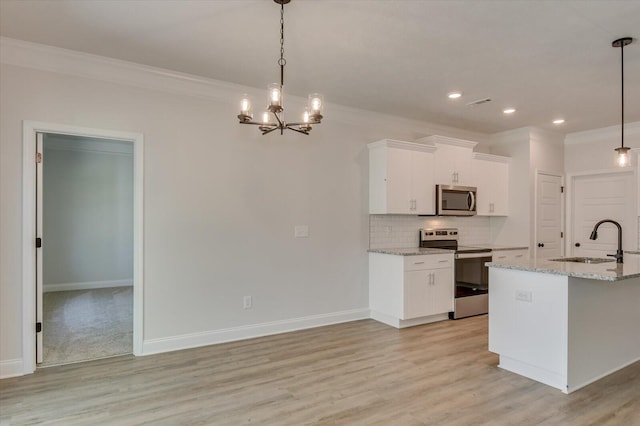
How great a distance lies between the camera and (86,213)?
6.82m

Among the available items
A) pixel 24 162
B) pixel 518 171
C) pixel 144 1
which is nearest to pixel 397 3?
pixel 144 1

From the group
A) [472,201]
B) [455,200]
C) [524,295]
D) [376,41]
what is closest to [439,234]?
[455,200]

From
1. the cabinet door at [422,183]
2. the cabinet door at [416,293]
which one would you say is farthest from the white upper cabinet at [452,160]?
the cabinet door at [416,293]

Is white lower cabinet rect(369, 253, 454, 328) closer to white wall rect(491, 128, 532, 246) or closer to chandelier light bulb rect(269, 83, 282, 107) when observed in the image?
white wall rect(491, 128, 532, 246)

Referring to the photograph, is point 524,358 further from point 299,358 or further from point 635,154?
point 635,154

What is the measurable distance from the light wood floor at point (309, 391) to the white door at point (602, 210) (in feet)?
9.50

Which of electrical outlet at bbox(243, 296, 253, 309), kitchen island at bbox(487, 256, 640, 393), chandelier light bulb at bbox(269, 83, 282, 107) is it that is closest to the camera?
chandelier light bulb at bbox(269, 83, 282, 107)

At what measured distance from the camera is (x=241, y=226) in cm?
405

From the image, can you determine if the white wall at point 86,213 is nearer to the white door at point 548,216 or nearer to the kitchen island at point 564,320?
the kitchen island at point 564,320

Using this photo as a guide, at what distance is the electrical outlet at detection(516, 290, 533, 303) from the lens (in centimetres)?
308

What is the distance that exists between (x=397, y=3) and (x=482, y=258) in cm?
374

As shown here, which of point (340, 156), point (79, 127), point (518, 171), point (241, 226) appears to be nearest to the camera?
point (79, 127)

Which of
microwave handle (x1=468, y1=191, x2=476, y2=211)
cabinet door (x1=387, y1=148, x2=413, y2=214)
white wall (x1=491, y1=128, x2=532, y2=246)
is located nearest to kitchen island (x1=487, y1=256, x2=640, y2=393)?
cabinet door (x1=387, y1=148, x2=413, y2=214)

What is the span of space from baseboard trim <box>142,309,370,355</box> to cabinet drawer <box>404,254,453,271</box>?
2.96 ft
